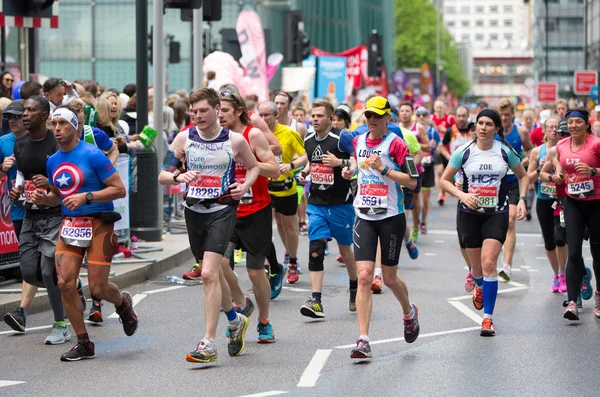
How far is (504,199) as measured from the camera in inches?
412

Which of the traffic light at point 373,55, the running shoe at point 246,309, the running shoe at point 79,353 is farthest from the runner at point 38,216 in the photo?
the traffic light at point 373,55

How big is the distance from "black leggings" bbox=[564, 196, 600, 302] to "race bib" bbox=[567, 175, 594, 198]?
0.10 m

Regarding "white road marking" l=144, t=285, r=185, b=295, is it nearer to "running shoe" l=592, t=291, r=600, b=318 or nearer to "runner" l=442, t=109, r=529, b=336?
"runner" l=442, t=109, r=529, b=336

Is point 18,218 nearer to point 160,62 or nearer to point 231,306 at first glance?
point 231,306

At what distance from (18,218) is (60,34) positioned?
37330mm

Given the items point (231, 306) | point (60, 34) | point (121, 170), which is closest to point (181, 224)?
point (121, 170)

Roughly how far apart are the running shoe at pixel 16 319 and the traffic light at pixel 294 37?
2159 cm

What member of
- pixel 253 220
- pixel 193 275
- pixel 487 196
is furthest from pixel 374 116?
pixel 193 275

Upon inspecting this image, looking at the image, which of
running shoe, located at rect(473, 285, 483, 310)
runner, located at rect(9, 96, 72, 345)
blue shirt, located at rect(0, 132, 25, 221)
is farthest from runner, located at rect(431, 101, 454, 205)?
runner, located at rect(9, 96, 72, 345)

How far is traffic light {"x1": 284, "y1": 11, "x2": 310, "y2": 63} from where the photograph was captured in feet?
102

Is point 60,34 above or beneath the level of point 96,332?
above

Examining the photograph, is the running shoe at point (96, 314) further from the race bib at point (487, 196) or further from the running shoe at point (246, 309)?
the race bib at point (487, 196)

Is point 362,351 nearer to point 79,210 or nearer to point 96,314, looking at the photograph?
point 79,210

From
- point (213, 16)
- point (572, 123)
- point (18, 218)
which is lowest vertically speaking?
point (18, 218)
